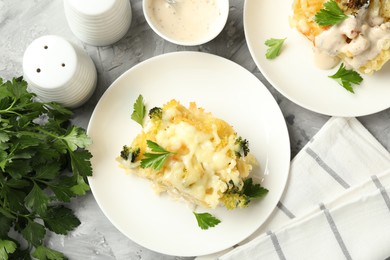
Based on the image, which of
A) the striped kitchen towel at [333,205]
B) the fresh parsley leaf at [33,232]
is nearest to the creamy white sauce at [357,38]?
the striped kitchen towel at [333,205]

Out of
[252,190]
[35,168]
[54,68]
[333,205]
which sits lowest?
[333,205]

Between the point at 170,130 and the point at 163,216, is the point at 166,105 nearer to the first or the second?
the point at 170,130

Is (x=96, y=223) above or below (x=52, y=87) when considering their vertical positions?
below

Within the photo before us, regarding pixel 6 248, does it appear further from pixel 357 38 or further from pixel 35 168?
pixel 357 38

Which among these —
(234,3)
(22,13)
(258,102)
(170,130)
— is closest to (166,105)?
(170,130)

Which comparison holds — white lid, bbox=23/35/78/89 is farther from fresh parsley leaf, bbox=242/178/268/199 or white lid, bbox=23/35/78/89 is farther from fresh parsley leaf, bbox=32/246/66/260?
fresh parsley leaf, bbox=242/178/268/199

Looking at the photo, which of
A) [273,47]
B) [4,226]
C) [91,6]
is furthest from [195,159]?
[4,226]
